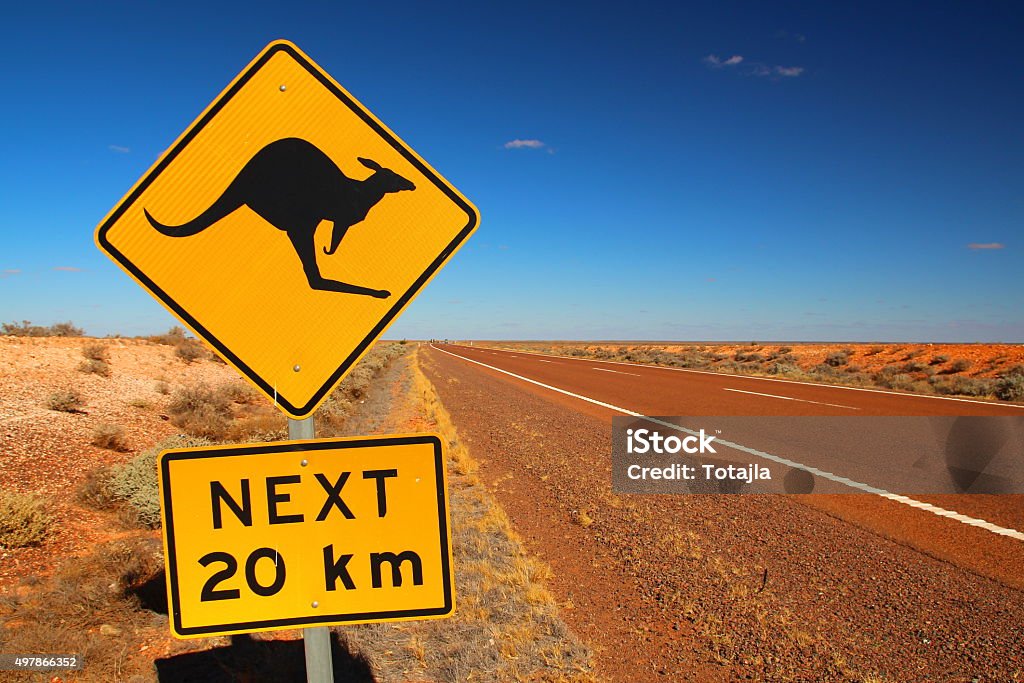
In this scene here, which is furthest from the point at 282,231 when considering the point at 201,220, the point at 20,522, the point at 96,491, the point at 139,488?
the point at 96,491

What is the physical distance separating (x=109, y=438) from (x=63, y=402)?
7.03 ft

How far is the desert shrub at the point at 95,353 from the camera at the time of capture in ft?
50.9

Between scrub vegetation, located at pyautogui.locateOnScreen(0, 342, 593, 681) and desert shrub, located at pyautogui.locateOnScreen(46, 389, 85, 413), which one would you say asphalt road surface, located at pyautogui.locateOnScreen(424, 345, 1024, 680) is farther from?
desert shrub, located at pyautogui.locateOnScreen(46, 389, 85, 413)

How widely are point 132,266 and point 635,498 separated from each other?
659cm

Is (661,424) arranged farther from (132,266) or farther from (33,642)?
(132,266)

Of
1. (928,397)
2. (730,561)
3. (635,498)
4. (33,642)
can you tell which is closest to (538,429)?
(635,498)

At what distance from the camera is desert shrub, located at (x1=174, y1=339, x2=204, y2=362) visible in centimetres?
2155

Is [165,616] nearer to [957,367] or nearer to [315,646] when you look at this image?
[315,646]

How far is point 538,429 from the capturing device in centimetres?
1183

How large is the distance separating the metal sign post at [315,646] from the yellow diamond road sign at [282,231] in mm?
41

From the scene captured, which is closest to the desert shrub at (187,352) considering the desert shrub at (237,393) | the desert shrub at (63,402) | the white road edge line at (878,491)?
the desert shrub at (237,393)

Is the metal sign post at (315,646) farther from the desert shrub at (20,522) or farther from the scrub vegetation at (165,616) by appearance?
the desert shrub at (20,522)

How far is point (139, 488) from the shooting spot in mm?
6418

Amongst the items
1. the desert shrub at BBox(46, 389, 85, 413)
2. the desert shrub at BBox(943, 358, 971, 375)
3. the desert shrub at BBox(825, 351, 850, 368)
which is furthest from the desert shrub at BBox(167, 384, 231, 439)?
the desert shrub at BBox(825, 351, 850, 368)
